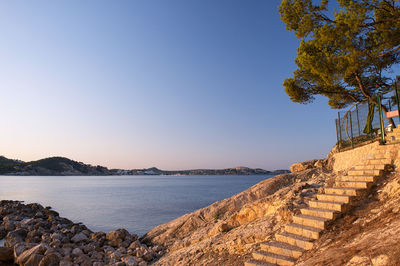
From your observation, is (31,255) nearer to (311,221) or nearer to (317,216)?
(311,221)

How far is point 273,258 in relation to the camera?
716 cm

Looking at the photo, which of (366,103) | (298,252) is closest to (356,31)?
(366,103)

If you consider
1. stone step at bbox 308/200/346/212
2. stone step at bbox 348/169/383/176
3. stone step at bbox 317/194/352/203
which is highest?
stone step at bbox 348/169/383/176

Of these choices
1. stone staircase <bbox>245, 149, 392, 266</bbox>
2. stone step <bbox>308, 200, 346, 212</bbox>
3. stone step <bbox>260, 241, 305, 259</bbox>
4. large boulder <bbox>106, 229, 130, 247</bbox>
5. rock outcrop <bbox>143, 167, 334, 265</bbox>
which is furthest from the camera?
large boulder <bbox>106, 229, 130, 247</bbox>

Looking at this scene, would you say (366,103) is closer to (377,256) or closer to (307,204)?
(307,204)

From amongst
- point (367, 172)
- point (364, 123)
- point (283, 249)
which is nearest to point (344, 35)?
point (364, 123)

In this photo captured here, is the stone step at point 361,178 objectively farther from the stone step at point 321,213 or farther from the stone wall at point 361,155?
the stone step at point 321,213

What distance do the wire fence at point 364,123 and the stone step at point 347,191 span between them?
4.24 meters

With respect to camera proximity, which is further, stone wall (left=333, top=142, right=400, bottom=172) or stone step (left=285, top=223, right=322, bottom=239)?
stone wall (left=333, top=142, right=400, bottom=172)

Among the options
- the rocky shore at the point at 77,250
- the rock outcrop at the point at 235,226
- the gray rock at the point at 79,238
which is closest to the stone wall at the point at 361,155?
the rock outcrop at the point at 235,226

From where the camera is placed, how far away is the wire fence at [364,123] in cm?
1133

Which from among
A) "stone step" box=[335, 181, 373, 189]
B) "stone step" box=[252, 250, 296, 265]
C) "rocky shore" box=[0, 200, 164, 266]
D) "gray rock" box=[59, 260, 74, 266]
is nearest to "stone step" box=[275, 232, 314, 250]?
"stone step" box=[252, 250, 296, 265]

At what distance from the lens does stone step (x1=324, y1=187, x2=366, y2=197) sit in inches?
321

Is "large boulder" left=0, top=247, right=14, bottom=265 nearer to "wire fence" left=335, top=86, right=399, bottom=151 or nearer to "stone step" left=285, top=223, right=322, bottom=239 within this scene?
"stone step" left=285, top=223, right=322, bottom=239
